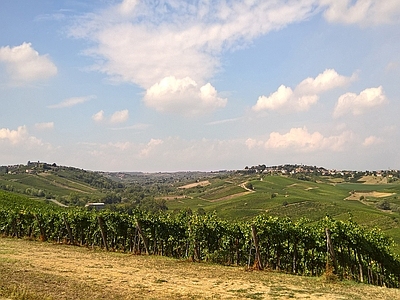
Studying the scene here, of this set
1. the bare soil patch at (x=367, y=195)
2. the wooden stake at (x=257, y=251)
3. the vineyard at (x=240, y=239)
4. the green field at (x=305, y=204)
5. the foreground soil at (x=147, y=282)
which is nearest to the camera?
the foreground soil at (x=147, y=282)

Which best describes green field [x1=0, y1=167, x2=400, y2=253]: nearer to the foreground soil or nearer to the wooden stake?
the wooden stake

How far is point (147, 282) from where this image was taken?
13.0 m

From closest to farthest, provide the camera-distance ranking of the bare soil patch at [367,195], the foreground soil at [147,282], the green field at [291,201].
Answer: the foreground soil at [147,282] → the green field at [291,201] → the bare soil patch at [367,195]

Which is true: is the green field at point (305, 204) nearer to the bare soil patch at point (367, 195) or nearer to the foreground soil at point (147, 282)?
the bare soil patch at point (367, 195)

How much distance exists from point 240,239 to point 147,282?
784cm

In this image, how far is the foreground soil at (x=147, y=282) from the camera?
36.0ft

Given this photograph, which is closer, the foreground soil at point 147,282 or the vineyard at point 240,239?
the foreground soil at point 147,282

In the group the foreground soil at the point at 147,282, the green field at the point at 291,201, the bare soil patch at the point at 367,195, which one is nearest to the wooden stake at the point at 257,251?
the foreground soil at the point at 147,282

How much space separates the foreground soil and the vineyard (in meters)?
2.04


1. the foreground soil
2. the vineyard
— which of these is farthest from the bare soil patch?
the foreground soil

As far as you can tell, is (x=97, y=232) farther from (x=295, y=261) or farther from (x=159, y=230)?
(x=295, y=261)

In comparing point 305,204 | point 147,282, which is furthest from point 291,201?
point 147,282

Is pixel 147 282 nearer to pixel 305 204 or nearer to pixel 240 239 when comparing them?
pixel 240 239

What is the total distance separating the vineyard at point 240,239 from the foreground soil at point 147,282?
2.04m
